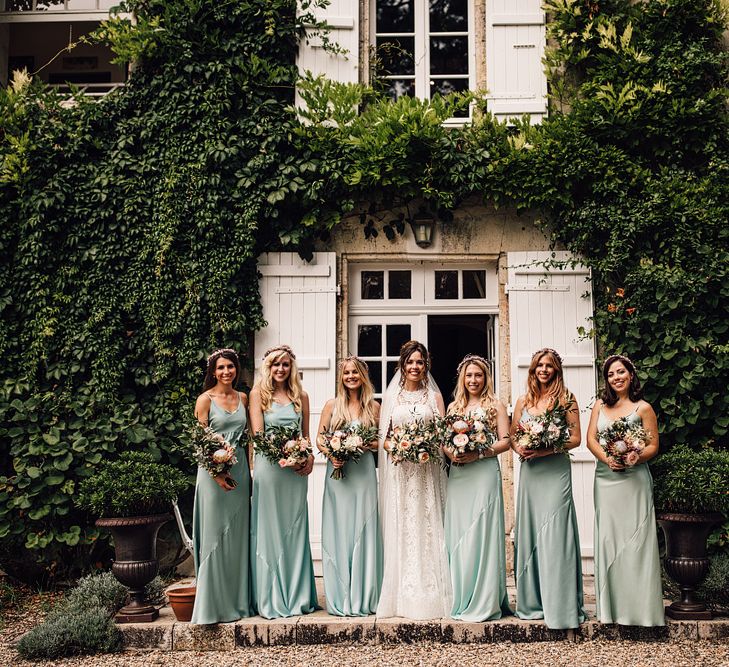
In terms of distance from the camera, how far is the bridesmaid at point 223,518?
5.36 m

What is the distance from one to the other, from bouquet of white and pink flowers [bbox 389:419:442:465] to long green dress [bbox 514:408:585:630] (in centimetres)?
65

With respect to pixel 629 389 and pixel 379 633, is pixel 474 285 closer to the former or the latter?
pixel 629 389

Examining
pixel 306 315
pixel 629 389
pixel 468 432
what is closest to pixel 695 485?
pixel 629 389

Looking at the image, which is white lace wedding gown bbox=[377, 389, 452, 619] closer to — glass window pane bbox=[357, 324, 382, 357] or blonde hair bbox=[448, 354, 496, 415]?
blonde hair bbox=[448, 354, 496, 415]

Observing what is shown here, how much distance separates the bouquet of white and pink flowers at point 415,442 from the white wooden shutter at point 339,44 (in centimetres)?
398

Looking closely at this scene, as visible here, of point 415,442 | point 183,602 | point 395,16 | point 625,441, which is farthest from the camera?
point 395,16

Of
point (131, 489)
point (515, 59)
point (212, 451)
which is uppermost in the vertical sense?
point (515, 59)

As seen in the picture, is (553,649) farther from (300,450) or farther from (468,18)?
(468,18)

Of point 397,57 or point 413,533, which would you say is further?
point 397,57

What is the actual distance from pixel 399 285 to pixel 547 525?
3.32 m

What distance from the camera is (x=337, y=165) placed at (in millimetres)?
7434

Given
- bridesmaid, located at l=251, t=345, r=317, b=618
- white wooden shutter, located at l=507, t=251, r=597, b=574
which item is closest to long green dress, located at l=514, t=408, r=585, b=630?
bridesmaid, located at l=251, t=345, r=317, b=618

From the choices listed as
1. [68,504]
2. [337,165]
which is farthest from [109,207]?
[68,504]

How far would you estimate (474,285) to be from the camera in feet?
26.2
